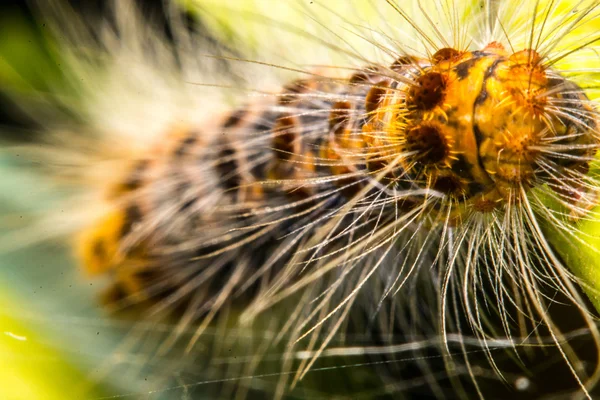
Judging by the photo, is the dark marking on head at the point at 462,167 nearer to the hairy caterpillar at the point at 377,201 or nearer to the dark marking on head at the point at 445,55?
the hairy caterpillar at the point at 377,201

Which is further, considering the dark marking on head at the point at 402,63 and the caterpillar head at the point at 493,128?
the dark marking on head at the point at 402,63

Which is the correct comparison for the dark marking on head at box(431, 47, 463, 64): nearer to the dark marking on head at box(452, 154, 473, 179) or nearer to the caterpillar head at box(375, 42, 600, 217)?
the caterpillar head at box(375, 42, 600, 217)

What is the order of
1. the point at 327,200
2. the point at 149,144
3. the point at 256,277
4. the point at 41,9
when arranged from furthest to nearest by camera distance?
the point at 41,9
the point at 149,144
the point at 256,277
the point at 327,200

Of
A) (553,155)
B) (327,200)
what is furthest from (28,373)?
(553,155)

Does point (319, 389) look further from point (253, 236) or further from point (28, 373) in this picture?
point (28, 373)

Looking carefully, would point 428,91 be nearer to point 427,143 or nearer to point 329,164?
point 427,143

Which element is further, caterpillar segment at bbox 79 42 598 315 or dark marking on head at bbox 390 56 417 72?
dark marking on head at bbox 390 56 417 72

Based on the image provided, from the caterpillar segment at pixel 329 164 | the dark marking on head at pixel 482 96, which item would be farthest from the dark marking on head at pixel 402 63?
the dark marking on head at pixel 482 96

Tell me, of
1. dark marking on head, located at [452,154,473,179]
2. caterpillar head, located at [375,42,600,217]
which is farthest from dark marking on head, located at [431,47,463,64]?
dark marking on head, located at [452,154,473,179]

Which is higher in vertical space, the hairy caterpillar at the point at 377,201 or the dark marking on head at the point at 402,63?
the dark marking on head at the point at 402,63
